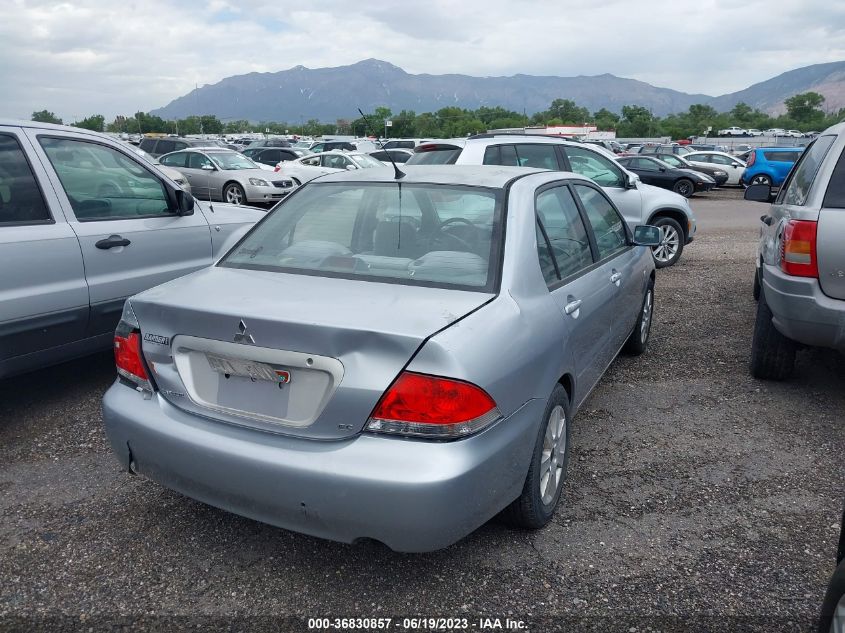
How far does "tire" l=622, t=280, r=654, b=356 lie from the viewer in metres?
5.41

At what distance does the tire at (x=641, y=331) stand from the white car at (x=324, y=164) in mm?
14486

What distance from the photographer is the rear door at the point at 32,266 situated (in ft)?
12.9

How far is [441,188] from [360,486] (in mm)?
1697

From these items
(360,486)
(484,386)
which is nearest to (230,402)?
(360,486)

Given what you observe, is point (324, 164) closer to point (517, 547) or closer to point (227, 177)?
point (227, 177)

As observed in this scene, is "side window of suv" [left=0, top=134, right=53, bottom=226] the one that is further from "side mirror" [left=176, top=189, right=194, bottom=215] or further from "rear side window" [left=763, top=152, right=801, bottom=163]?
"rear side window" [left=763, top=152, right=801, bottom=163]

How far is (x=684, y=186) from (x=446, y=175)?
1973cm

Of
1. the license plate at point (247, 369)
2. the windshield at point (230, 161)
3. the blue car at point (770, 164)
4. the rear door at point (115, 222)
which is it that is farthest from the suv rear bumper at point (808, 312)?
the blue car at point (770, 164)

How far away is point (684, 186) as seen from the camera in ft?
69.8

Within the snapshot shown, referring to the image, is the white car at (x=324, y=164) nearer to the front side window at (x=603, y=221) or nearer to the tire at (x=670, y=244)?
the tire at (x=670, y=244)

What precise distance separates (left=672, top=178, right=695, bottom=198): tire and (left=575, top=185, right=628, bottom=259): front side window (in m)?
17.9

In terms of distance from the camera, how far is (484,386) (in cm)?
240

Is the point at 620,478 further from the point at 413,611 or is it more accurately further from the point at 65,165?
the point at 65,165

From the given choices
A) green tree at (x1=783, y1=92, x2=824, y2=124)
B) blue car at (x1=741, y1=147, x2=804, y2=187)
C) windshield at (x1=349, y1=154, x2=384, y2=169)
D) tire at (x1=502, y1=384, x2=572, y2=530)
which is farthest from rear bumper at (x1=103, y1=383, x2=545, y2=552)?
green tree at (x1=783, y1=92, x2=824, y2=124)
